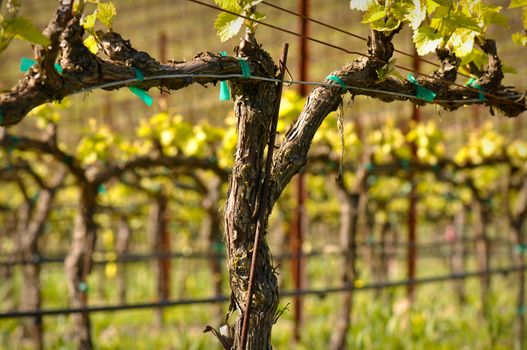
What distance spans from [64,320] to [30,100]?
14.9ft

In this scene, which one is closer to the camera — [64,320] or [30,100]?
[30,100]

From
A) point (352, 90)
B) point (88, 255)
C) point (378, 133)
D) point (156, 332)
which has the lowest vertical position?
point (156, 332)

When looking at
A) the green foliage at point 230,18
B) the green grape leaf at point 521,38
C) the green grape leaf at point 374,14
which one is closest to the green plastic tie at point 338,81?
the green grape leaf at point 374,14

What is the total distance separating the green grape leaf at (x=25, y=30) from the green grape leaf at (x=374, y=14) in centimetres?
86

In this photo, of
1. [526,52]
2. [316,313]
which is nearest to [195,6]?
[316,313]

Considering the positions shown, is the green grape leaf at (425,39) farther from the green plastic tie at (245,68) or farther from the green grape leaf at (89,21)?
the green grape leaf at (89,21)

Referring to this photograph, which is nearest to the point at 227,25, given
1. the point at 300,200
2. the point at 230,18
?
the point at 230,18

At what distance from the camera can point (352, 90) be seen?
2.20 meters

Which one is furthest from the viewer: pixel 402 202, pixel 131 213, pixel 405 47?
pixel 402 202

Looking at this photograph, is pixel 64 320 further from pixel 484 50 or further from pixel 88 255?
pixel 484 50

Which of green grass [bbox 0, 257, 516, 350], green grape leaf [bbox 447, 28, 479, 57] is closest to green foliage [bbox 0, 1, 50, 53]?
green grape leaf [bbox 447, 28, 479, 57]

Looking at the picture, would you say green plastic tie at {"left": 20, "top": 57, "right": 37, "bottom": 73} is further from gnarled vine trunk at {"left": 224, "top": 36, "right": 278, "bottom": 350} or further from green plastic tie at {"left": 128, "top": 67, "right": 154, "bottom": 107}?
gnarled vine trunk at {"left": 224, "top": 36, "right": 278, "bottom": 350}

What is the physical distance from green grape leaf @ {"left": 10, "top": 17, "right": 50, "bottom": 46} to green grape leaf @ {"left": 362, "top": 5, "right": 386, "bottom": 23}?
0.86 metres

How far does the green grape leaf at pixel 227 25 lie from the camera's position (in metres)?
1.87
